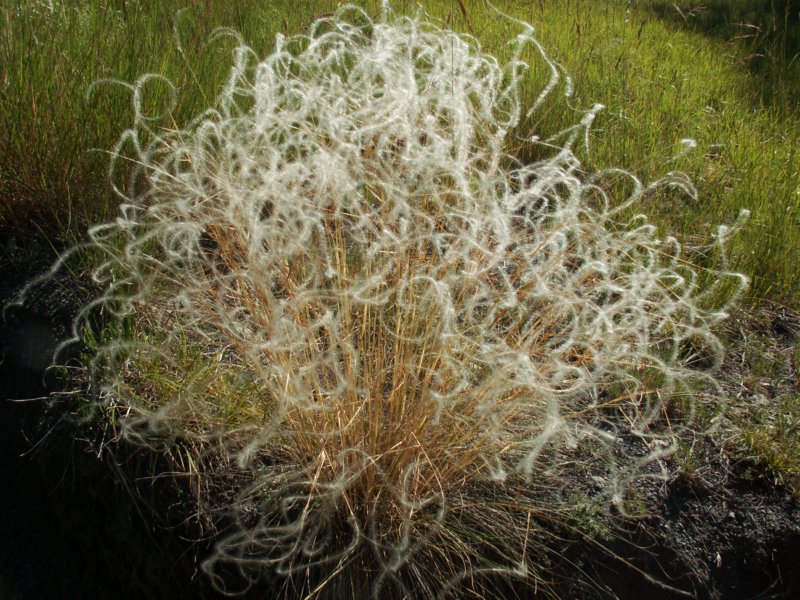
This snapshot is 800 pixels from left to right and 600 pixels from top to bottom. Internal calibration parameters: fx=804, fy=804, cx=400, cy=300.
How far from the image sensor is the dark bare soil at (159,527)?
2002 millimetres

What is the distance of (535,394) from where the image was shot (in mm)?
1860

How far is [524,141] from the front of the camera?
3.21m

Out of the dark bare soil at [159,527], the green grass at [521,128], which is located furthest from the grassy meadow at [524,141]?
the dark bare soil at [159,527]

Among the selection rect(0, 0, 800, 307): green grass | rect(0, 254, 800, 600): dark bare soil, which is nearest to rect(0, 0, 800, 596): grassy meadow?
rect(0, 0, 800, 307): green grass

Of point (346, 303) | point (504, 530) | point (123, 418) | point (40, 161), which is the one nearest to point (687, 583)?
point (504, 530)

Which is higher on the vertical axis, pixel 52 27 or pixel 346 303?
pixel 346 303

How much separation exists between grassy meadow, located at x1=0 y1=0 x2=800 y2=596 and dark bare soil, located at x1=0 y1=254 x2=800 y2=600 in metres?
0.13

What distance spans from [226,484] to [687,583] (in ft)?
3.92

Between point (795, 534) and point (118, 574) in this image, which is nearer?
point (795, 534)

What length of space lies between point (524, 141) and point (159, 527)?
6.59 ft

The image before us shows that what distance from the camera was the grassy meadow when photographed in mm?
2307

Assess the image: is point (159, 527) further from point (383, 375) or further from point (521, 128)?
point (521, 128)

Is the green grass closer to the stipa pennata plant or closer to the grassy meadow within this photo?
the grassy meadow

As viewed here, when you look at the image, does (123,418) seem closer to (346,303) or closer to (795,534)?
(346,303)
